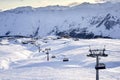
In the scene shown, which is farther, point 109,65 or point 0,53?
point 0,53

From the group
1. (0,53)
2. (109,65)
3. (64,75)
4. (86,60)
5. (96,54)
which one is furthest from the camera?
(0,53)

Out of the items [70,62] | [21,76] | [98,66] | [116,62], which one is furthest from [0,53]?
[98,66]

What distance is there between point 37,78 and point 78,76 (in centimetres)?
687

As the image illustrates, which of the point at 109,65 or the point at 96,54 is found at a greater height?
the point at 96,54

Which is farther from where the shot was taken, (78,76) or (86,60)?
(86,60)

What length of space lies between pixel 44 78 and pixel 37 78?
3.47 feet

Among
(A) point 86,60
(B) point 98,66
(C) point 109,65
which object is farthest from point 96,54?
(A) point 86,60

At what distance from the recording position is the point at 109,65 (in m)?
79.6

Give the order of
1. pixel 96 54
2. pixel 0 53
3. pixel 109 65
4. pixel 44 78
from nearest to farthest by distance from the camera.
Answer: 1. pixel 96 54
2. pixel 44 78
3. pixel 109 65
4. pixel 0 53

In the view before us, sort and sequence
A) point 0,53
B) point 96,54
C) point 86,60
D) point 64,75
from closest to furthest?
1. point 96,54
2. point 64,75
3. point 86,60
4. point 0,53

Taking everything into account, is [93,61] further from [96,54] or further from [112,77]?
[96,54]

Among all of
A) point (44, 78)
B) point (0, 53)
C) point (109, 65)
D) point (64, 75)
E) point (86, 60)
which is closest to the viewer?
point (44, 78)

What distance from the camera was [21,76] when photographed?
58531mm

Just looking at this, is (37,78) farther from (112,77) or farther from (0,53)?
(0,53)
